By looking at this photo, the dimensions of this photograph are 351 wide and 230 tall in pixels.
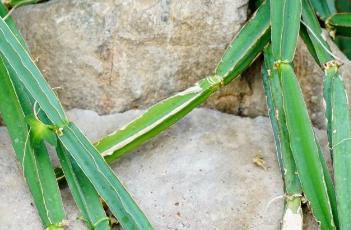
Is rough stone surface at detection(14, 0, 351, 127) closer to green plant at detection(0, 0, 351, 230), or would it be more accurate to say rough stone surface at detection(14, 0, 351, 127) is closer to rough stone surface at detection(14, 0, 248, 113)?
rough stone surface at detection(14, 0, 248, 113)

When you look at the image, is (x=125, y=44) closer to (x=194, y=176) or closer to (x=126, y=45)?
(x=126, y=45)

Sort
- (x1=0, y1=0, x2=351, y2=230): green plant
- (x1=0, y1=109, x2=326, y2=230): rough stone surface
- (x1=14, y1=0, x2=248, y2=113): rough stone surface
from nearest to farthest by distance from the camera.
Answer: (x1=0, y1=0, x2=351, y2=230): green plant → (x1=0, y1=109, x2=326, y2=230): rough stone surface → (x1=14, y1=0, x2=248, y2=113): rough stone surface

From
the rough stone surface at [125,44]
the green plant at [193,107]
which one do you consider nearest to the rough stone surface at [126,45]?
the rough stone surface at [125,44]

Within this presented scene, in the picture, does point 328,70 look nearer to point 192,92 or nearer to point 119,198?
point 192,92

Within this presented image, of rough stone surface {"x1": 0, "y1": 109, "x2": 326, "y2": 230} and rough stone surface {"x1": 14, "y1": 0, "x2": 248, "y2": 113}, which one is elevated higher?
rough stone surface {"x1": 14, "y1": 0, "x2": 248, "y2": 113}

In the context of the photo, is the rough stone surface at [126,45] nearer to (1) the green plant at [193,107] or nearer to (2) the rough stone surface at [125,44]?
(2) the rough stone surface at [125,44]

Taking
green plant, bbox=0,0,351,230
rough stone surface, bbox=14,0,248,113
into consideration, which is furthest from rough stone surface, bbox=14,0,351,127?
green plant, bbox=0,0,351,230

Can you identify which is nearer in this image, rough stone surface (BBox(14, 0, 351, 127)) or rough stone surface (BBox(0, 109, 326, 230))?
rough stone surface (BBox(0, 109, 326, 230))
